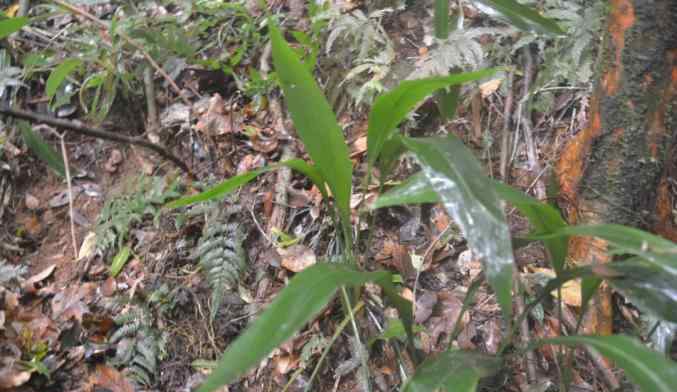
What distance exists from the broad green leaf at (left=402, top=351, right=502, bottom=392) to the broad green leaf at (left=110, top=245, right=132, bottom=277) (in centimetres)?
144

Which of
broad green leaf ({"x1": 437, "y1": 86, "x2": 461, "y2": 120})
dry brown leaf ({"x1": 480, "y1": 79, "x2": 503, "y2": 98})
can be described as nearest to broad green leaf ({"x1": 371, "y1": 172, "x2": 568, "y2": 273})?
broad green leaf ({"x1": 437, "y1": 86, "x2": 461, "y2": 120})

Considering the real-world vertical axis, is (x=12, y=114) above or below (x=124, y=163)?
above

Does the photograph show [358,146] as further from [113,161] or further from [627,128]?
[113,161]

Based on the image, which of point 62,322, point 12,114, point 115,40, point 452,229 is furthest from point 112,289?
point 452,229

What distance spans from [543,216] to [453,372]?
0.32 metres

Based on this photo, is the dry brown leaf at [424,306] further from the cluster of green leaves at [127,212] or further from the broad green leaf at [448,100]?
the cluster of green leaves at [127,212]

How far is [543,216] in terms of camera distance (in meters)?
1.01

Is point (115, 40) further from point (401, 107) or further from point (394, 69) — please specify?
point (401, 107)

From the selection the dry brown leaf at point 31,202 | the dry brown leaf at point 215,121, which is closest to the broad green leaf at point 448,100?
the dry brown leaf at point 215,121

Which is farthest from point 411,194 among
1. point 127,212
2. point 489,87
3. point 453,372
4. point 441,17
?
point 127,212

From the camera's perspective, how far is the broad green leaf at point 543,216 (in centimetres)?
97

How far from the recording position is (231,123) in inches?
88.7

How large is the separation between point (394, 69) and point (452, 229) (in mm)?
727

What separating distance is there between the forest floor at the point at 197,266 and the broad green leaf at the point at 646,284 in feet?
1.48
